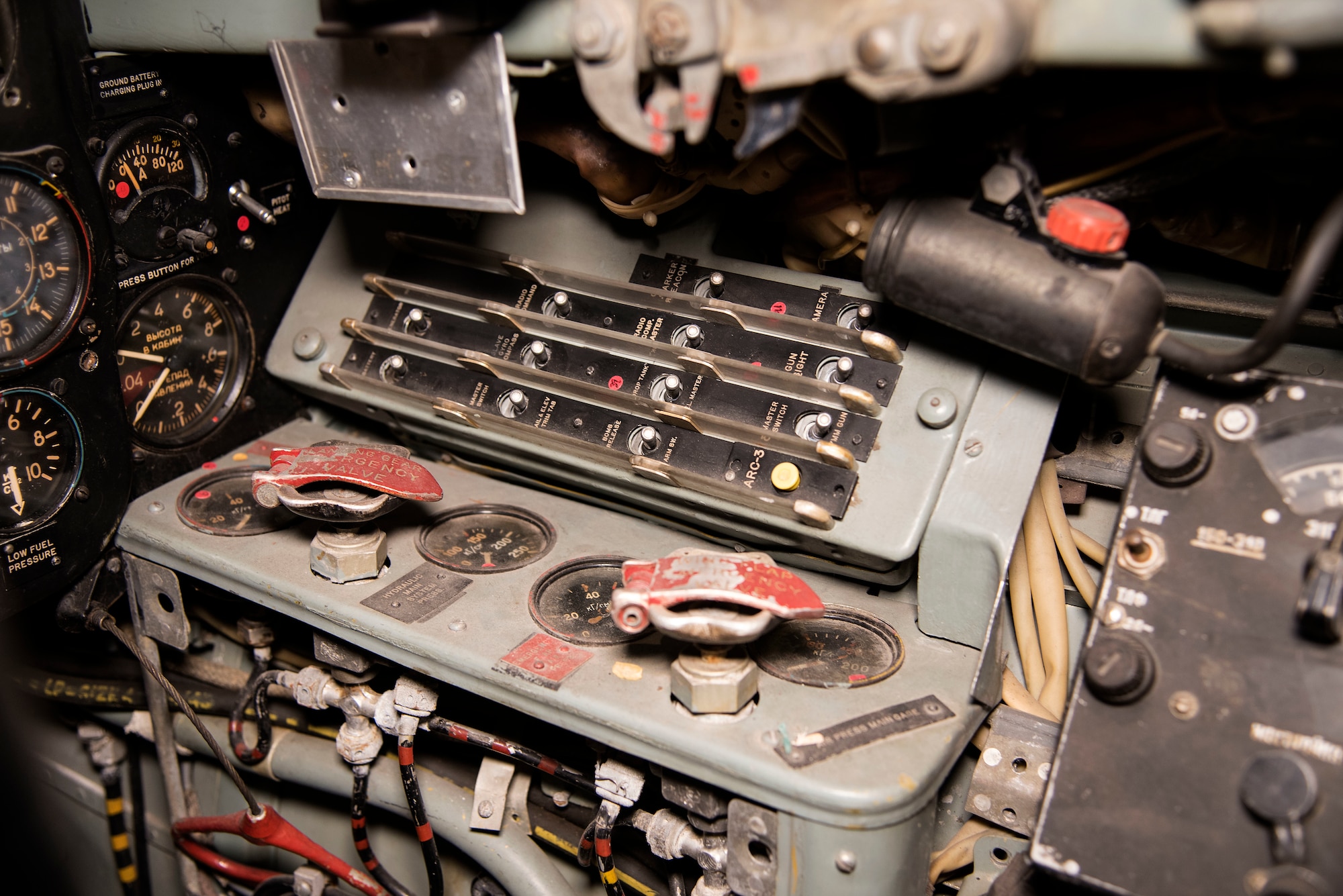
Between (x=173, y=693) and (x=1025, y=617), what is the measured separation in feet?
5.77

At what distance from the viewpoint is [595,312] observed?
211 centimetres

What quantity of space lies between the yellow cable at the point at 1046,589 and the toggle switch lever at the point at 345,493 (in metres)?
1.13

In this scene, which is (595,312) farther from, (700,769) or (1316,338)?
(1316,338)

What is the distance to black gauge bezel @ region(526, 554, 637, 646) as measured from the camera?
1802mm

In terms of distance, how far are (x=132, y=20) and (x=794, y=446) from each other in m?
1.53

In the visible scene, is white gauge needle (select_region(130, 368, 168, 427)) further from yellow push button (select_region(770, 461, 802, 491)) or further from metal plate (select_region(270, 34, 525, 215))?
yellow push button (select_region(770, 461, 802, 491))

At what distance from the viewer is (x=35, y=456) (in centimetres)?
207

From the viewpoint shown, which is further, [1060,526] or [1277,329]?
[1060,526]

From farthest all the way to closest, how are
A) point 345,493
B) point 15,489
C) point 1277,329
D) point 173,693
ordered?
1. point 173,693
2. point 15,489
3. point 345,493
4. point 1277,329

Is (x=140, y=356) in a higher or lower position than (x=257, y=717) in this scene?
higher

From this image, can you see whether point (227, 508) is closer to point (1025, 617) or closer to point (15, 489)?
point (15, 489)

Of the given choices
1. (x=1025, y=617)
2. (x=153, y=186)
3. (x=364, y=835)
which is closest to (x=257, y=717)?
(x=364, y=835)

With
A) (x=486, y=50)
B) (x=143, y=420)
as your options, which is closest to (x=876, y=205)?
(x=486, y=50)

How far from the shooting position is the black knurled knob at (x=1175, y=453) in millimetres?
1453
